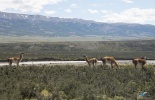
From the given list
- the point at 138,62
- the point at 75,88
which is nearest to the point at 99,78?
the point at 75,88

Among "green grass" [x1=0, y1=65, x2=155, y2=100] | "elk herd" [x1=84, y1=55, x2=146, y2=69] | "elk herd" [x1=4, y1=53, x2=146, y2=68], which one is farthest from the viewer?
"elk herd" [x1=4, y1=53, x2=146, y2=68]

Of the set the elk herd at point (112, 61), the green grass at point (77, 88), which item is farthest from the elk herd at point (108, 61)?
the green grass at point (77, 88)

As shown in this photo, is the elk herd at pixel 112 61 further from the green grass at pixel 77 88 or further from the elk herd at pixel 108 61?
the green grass at pixel 77 88

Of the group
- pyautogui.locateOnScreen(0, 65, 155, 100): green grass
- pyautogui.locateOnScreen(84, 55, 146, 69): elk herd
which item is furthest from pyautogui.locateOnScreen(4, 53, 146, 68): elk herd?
pyautogui.locateOnScreen(0, 65, 155, 100): green grass

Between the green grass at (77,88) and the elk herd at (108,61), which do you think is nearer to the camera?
the green grass at (77,88)

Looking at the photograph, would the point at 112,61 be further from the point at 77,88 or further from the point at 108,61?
the point at 77,88

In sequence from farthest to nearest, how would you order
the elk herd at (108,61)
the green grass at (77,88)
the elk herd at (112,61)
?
1. the elk herd at (108,61)
2. the elk herd at (112,61)
3. the green grass at (77,88)

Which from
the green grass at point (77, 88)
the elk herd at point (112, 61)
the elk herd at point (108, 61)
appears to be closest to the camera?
the green grass at point (77, 88)

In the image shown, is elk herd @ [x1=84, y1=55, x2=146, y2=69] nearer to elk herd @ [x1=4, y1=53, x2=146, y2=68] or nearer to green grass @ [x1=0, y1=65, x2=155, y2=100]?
elk herd @ [x1=4, y1=53, x2=146, y2=68]

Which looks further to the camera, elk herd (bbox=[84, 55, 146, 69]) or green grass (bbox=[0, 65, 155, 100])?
elk herd (bbox=[84, 55, 146, 69])

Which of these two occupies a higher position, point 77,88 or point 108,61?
point 108,61

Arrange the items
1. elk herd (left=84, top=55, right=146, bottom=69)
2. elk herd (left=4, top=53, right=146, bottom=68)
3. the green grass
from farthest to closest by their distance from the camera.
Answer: elk herd (left=4, top=53, right=146, bottom=68), elk herd (left=84, top=55, right=146, bottom=69), the green grass

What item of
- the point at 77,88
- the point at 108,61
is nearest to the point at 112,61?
the point at 108,61

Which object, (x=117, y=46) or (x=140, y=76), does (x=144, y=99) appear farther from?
(x=117, y=46)
